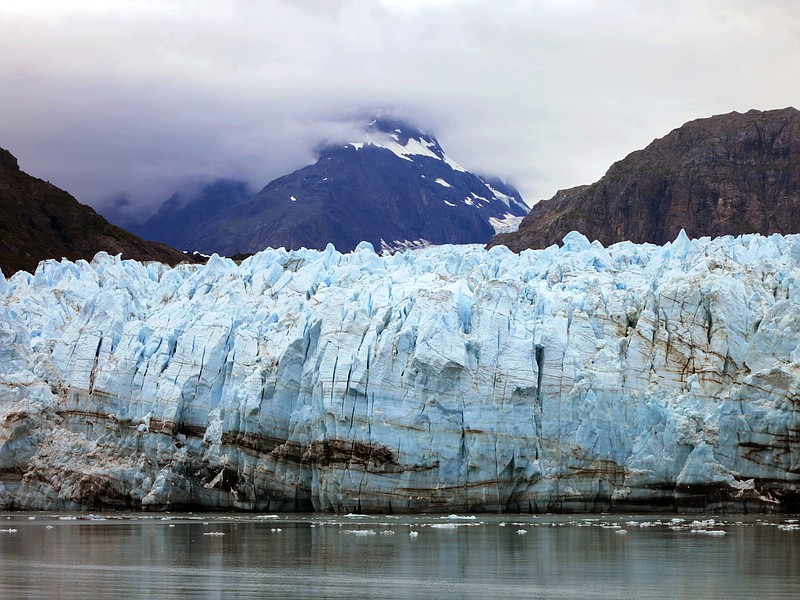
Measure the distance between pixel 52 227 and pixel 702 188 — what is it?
45122 millimetres

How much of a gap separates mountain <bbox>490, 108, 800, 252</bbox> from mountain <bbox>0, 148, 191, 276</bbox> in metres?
28.3

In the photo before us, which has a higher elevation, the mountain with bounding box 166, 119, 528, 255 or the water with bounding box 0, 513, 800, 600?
the mountain with bounding box 166, 119, 528, 255

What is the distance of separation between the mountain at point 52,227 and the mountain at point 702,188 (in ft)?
93.0

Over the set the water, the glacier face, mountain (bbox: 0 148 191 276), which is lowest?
the water

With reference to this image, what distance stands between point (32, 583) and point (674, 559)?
11252 mm

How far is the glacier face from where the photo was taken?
2973 centimetres

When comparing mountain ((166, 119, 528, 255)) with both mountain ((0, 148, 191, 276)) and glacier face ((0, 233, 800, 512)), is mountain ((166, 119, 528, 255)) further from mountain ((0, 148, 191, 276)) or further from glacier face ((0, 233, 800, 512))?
glacier face ((0, 233, 800, 512))

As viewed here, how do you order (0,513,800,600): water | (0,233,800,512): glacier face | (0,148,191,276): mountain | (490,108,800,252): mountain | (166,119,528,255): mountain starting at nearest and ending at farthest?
(0,513,800,600): water → (0,233,800,512): glacier face → (0,148,191,276): mountain → (490,108,800,252): mountain → (166,119,528,255): mountain

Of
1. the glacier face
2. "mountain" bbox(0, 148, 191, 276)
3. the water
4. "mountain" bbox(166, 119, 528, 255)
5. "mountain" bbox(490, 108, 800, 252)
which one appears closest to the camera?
the water

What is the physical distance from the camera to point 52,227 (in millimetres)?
76438

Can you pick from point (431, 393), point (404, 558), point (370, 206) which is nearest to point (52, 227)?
point (370, 206)

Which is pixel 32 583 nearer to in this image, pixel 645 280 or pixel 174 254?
pixel 645 280

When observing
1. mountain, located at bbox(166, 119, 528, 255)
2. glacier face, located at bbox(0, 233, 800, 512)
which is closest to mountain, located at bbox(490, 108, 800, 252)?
mountain, located at bbox(166, 119, 528, 255)

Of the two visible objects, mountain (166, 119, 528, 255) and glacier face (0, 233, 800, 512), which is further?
mountain (166, 119, 528, 255)
